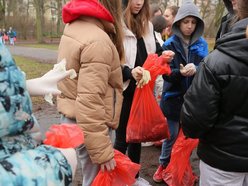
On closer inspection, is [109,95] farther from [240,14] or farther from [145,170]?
[145,170]

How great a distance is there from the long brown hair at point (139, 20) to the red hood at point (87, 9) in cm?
91

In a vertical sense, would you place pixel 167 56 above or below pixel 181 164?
above

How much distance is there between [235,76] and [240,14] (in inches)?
14.9

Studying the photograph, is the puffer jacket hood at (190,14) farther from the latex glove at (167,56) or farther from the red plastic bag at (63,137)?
the red plastic bag at (63,137)

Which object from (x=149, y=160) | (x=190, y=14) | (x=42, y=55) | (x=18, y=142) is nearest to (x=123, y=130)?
(x=149, y=160)

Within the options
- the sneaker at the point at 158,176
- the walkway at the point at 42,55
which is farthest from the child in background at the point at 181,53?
the walkway at the point at 42,55

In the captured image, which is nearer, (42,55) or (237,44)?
(237,44)

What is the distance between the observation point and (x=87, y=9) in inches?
86.3

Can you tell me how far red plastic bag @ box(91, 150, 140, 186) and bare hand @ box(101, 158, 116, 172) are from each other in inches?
1.9

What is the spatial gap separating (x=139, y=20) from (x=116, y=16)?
828 millimetres

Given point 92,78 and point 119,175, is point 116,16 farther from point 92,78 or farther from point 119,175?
point 119,175

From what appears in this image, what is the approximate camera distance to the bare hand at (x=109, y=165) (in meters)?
2.37

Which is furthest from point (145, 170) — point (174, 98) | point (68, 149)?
point (68, 149)

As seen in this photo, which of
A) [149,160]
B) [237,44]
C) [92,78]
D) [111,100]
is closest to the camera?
[237,44]
